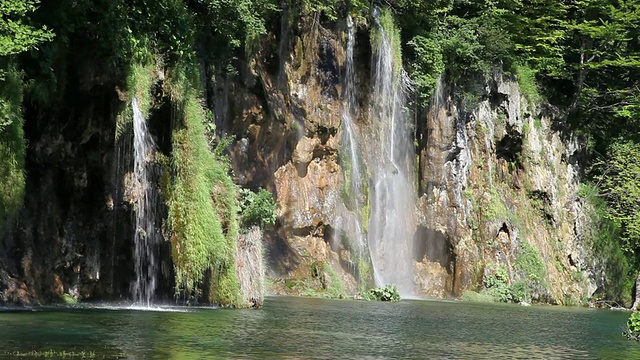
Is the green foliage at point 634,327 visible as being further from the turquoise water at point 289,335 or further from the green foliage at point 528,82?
the green foliage at point 528,82

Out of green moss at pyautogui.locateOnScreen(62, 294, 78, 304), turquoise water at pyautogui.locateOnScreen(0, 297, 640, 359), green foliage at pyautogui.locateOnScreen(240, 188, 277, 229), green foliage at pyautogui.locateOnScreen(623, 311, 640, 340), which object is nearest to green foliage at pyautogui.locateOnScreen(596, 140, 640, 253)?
turquoise water at pyautogui.locateOnScreen(0, 297, 640, 359)

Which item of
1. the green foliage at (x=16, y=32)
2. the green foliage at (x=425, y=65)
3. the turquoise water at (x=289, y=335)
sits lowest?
the turquoise water at (x=289, y=335)

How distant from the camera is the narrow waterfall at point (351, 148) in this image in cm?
4156

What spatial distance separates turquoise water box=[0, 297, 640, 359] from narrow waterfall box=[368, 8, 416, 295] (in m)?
16.4

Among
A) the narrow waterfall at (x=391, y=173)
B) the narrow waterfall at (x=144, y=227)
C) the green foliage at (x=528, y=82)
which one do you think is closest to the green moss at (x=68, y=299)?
the narrow waterfall at (x=144, y=227)

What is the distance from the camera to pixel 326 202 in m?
41.2

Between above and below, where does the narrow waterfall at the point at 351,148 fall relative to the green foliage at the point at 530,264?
above

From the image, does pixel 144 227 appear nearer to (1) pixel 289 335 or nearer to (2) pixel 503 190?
(1) pixel 289 335

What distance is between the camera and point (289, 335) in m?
18.4

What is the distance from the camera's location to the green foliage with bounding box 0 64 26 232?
19.7 m

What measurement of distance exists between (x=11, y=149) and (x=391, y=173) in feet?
88.5

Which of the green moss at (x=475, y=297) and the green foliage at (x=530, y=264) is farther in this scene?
the green foliage at (x=530, y=264)

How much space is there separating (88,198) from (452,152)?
1044 inches

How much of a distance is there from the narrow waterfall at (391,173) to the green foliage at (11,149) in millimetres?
24525
